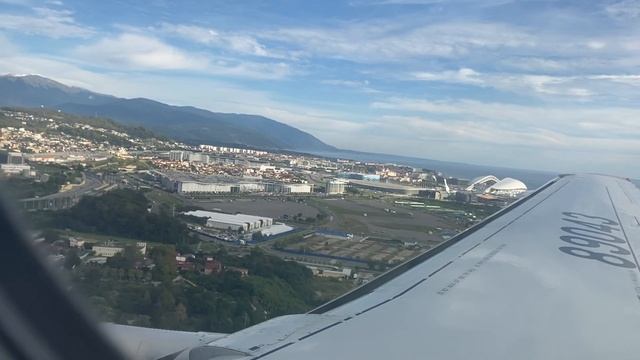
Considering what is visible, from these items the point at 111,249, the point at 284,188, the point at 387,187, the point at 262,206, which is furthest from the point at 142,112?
the point at 111,249

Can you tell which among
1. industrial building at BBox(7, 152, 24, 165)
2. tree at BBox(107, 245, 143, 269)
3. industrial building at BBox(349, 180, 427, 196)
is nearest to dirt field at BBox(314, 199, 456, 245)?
industrial building at BBox(349, 180, 427, 196)

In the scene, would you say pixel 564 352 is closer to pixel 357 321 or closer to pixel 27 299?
pixel 357 321

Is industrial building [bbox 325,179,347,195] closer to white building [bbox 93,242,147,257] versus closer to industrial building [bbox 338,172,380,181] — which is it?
industrial building [bbox 338,172,380,181]

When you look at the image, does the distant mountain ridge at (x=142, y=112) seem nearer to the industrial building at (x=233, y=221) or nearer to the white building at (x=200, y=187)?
the white building at (x=200, y=187)

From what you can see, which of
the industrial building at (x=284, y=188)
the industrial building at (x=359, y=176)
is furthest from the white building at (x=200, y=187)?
the industrial building at (x=359, y=176)

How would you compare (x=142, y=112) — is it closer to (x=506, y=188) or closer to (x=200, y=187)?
(x=506, y=188)

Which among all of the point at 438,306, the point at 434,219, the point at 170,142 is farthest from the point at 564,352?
the point at 170,142
